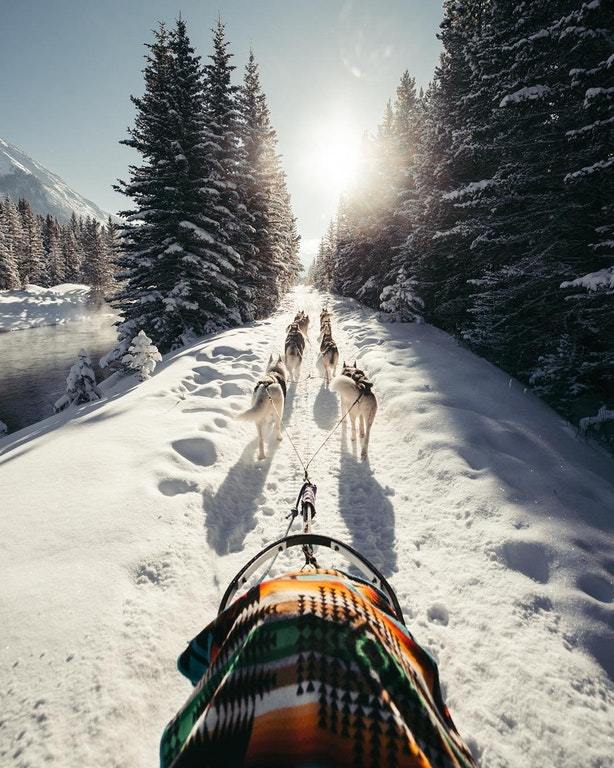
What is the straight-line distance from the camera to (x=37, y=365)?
2105cm

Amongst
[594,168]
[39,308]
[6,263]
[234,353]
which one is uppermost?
[594,168]

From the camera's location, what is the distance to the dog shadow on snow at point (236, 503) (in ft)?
13.1

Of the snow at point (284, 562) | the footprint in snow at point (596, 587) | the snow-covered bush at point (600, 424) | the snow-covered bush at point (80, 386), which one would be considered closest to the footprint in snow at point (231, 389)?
the snow at point (284, 562)

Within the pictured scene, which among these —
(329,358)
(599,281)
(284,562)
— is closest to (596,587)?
(284,562)

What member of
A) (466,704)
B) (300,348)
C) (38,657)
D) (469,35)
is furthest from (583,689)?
(469,35)

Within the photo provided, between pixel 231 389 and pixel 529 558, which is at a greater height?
pixel 529 558

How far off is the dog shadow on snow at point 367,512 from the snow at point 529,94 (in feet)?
28.2

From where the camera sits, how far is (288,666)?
43.4 inches

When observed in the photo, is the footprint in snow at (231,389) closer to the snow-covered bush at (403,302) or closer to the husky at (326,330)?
the husky at (326,330)

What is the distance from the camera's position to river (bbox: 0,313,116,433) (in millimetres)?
13914

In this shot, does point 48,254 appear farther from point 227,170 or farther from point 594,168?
point 594,168

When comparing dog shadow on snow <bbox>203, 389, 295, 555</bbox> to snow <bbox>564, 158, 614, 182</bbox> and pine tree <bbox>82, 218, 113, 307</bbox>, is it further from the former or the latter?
pine tree <bbox>82, 218, 113, 307</bbox>

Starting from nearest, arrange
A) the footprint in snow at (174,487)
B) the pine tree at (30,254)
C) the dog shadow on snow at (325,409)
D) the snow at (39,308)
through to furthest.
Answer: the footprint in snow at (174,487) < the dog shadow on snow at (325,409) < the snow at (39,308) < the pine tree at (30,254)

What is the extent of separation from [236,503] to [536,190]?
11164 millimetres
